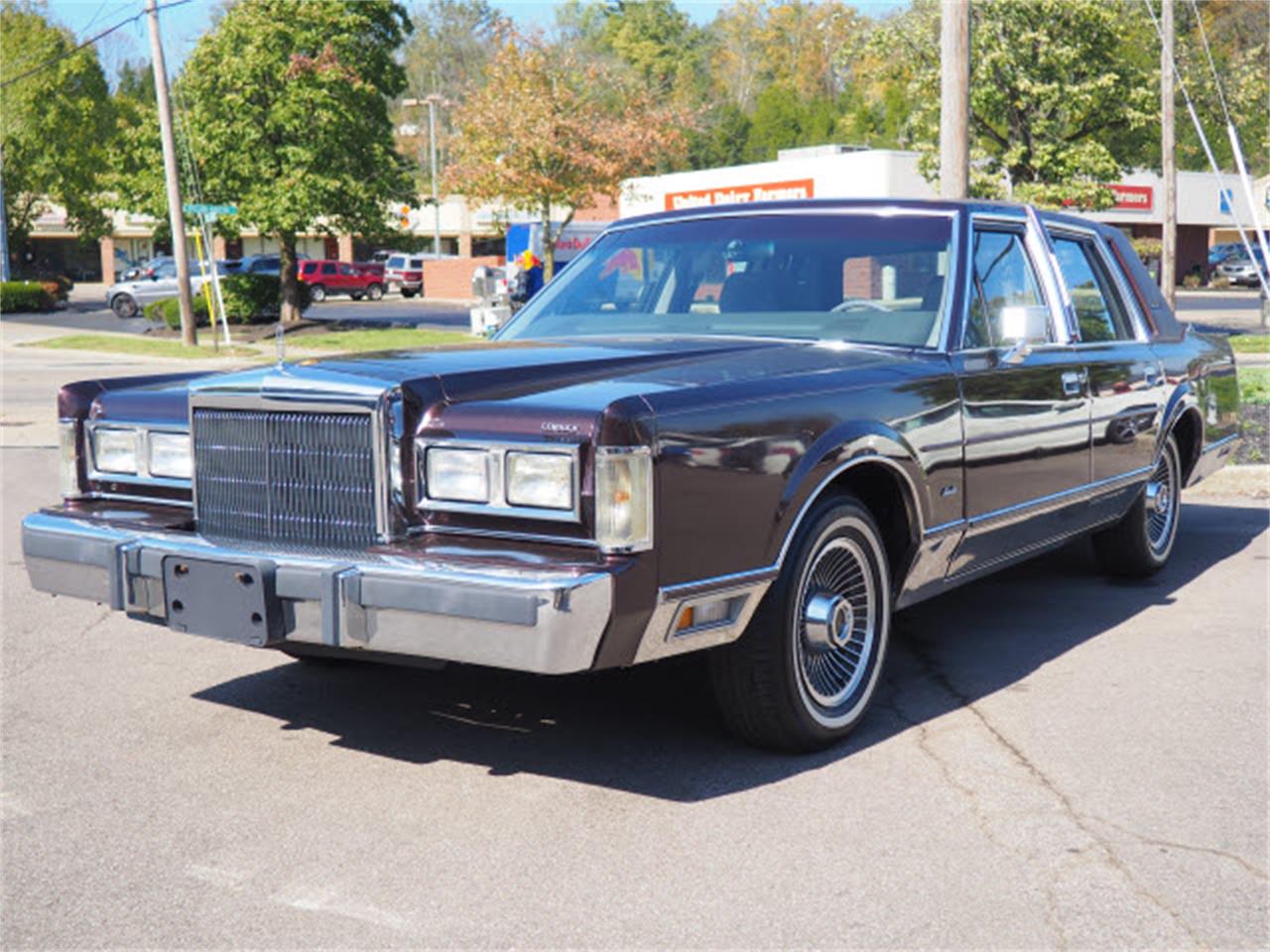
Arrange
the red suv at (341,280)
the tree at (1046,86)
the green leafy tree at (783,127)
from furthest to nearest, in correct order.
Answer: the green leafy tree at (783,127) < the red suv at (341,280) < the tree at (1046,86)

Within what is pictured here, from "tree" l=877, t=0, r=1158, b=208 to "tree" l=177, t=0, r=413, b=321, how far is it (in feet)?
38.6

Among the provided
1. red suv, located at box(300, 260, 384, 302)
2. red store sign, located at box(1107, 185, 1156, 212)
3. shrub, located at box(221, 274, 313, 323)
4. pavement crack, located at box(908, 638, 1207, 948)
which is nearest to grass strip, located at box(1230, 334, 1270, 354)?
pavement crack, located at box(908, 638, 1207, 948)

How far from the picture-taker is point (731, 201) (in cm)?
1439

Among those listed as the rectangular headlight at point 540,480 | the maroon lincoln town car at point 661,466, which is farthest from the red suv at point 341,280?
the rectangular headlight at point 540,480

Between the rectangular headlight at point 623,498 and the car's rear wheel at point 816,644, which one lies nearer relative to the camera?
the rectangular headlight at point 623,498

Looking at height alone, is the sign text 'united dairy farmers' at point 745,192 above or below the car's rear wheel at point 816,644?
above

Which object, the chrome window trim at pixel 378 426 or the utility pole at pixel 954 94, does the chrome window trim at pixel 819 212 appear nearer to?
the chrome window trim at pixel 378 426

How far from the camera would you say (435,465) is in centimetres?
418

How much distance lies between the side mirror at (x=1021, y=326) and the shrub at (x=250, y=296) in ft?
103

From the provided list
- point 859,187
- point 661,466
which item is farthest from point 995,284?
point 859,187

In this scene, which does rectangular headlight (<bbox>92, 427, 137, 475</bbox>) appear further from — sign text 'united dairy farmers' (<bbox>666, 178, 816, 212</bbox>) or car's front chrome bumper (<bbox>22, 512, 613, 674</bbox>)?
sign text 'united dairy farmers' (<bbox>666, 178, 816, 212</bbox>)

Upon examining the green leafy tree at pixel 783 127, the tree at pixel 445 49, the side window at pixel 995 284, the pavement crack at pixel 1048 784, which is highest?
the tree at pixel 445 49

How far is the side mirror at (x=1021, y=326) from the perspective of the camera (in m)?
5.47

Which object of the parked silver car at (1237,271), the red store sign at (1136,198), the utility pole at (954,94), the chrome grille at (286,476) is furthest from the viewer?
the parked silver car at (1237,271)
